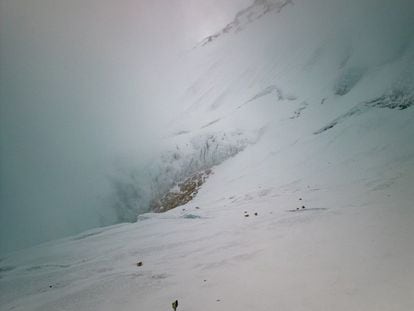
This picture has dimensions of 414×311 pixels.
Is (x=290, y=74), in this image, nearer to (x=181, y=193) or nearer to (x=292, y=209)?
(x=181, y=193)

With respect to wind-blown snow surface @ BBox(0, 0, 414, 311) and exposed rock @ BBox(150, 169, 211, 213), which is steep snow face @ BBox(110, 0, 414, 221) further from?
exposed rock @ BBox(150, 169, 211, 213)

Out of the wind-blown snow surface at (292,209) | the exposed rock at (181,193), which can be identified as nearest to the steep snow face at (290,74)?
the wind-blown snow surface at (292,209)

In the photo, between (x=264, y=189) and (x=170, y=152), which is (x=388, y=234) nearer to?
(x=264, y=189)

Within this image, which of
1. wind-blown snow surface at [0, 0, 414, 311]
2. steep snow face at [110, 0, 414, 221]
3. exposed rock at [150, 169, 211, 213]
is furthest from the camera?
exposed rock at [150, 169, 211, 213]

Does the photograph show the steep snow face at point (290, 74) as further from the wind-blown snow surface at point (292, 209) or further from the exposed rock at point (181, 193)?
the exposed rock at point (181, 193)

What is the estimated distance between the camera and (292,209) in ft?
16.3

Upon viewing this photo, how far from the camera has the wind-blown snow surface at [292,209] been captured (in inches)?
111

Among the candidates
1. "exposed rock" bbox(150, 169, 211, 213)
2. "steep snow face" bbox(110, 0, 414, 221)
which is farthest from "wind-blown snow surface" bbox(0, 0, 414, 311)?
"exposed rock" bbox(150, 169, 211, 213)

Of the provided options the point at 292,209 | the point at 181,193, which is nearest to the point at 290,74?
the point at 181,193

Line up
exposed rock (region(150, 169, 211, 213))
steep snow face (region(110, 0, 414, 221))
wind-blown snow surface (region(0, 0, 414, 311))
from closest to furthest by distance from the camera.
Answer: wind-blown snow surface (region(0, 0, 414, 311)), steep snow face (region(110, 0, 414, 221)), exposed rock (region(150, 169, 211, 213))

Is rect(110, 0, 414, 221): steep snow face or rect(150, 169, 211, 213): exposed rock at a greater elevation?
rect(110, 0, 414, 221): steep snow face

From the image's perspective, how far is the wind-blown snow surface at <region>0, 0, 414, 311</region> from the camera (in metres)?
2.83

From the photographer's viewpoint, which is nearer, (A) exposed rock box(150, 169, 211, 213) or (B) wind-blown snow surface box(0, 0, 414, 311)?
(B) wind-blown snow surface box(0, 0, 414, 311)

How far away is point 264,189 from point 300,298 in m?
4.71
